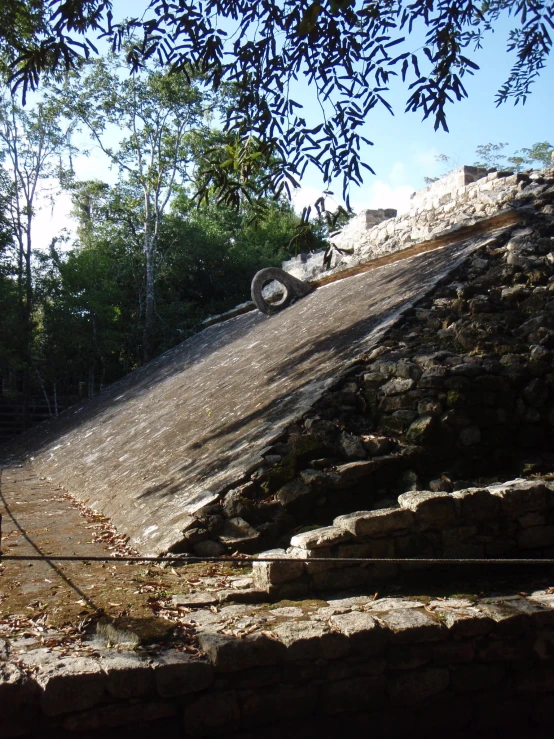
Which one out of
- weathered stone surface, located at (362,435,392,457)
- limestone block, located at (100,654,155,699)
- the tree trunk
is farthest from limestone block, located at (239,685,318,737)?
the tree trunk

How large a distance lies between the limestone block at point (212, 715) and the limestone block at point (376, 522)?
1.46 meters

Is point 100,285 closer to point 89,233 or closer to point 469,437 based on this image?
point 89,233

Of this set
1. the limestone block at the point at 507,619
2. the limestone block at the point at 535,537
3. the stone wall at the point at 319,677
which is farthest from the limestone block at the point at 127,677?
the limestone block at the point at 535,537

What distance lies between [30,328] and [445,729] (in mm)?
20438

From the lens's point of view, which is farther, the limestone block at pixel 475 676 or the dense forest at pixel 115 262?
the dense forest at pixel 115 262

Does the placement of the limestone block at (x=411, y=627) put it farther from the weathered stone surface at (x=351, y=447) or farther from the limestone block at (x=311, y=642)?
the weathered stone surface at (x=351, y=447)

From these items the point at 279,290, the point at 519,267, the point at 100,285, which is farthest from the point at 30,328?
the point at 519,267

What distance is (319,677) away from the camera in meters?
3.80

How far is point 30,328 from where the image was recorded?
872 inches

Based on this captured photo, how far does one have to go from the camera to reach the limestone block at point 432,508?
484 cm

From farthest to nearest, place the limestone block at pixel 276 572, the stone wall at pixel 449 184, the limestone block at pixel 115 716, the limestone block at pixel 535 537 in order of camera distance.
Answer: the stone wall at pixel 449 184, the limestone block at pixel 535 537, the limestone block at pixel 276 572, the limestone block at pixel 115 716

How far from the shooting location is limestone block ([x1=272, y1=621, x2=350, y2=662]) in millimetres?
3743

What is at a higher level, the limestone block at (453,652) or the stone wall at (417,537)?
the stone wall at (417,537)

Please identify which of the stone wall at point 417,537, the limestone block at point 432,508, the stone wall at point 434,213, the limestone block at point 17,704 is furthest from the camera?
the stone wall at point 434,213
